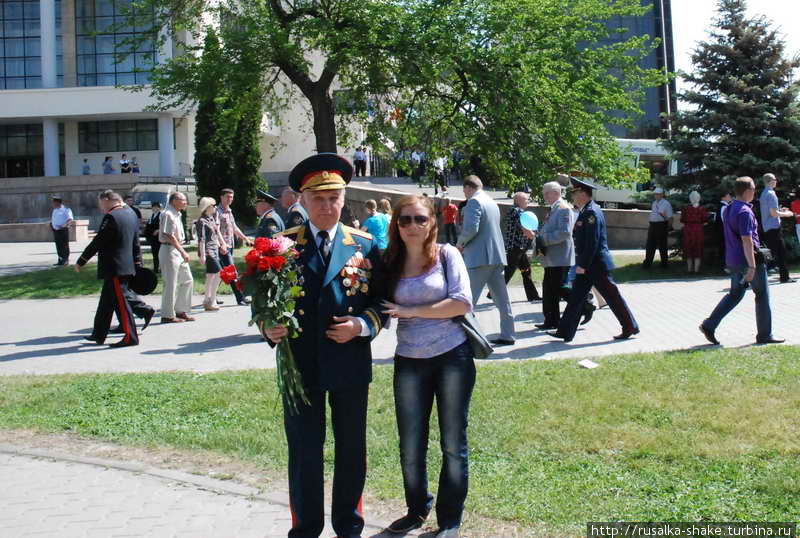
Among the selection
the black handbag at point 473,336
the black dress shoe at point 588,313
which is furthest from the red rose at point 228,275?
the black dress shoe at point 588,313

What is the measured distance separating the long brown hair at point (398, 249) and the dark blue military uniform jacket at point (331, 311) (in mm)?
205

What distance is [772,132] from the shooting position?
20.0 meters

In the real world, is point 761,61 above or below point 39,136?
below

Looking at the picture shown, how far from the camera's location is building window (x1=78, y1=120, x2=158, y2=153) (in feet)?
181

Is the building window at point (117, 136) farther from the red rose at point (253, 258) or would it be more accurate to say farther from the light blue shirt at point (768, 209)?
the red rose at point (253, 258)

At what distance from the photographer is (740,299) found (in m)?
8.82

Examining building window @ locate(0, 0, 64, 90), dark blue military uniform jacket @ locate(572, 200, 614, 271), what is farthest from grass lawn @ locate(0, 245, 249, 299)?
building window @ locate(0, 0, 64, 90)

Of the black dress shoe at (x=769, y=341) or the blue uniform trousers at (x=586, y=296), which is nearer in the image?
the black dress shoe at (x=769, y=341)

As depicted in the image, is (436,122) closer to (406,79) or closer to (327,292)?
(406,79)

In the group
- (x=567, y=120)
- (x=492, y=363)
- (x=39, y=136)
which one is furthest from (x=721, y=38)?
(x=39, y=136)

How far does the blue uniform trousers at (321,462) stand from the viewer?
4.25 meters

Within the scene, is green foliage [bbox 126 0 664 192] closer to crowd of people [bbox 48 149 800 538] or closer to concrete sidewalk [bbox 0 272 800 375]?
concrete sidewalk [bbox 0 272 800 375]

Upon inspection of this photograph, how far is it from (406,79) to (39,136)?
45.7m

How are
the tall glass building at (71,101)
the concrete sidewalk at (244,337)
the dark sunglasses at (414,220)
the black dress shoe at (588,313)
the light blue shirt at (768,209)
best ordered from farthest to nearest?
1. the tall glass building at (71,101)
2. the light blue shirt at (768,209)
3. the black dress shoe at (588,313)
4. the concrete sidewalk at (244,337)
5. the dark sunglasses at (414,220)
